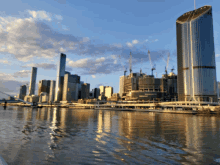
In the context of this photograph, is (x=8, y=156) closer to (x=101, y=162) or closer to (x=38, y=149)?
(x=38, y=149)

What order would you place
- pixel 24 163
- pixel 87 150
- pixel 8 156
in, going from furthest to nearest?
1. pixel 87 150
2. pixel 8 156
3. pixel 24 163

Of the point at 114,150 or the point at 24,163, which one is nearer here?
the point at 24,163

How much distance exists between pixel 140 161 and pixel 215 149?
13911 millimetres

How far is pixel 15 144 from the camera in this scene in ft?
85.2

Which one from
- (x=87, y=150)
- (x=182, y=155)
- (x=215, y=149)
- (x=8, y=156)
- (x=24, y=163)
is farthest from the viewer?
(x=215, y=149)

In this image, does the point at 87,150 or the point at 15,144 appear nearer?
the point at 87,150

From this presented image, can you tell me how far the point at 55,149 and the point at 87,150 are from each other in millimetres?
4543

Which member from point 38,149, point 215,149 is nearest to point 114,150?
point 38,149

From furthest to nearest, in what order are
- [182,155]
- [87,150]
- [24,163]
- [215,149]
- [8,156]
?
[215,149]
[87,150]
[182,155]
[8,156]
[24,163]

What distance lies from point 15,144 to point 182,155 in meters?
24.3

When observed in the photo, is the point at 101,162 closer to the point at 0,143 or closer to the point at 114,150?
the point at 114,150

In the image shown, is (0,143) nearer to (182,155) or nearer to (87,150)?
(87,150)

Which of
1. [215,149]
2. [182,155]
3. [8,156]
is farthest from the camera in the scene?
[215,149]

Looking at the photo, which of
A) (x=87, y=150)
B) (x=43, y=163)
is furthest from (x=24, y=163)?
(x=87, y=150)
